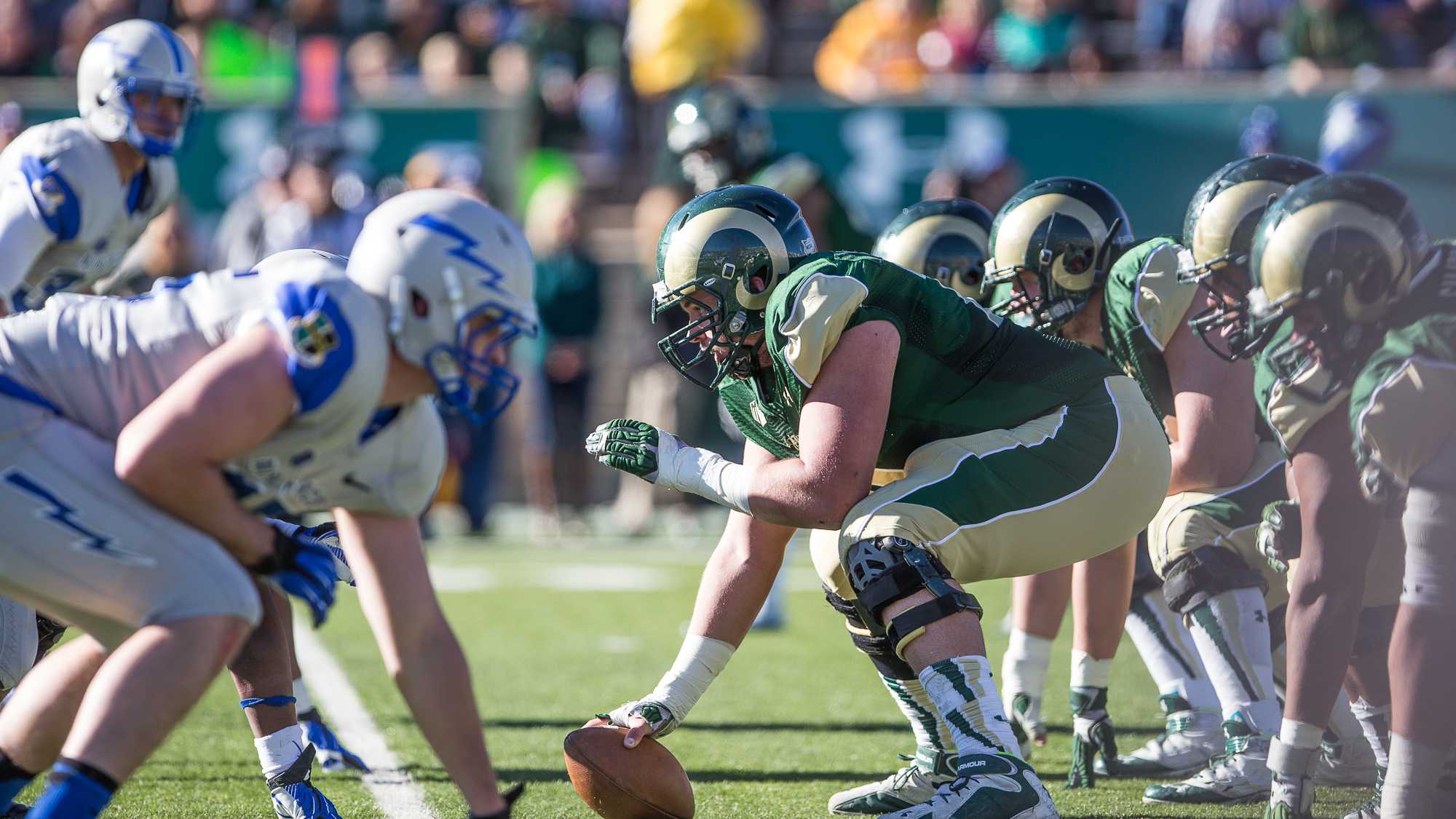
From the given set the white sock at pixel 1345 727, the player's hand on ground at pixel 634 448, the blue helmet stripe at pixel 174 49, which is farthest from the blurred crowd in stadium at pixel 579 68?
the player's hand on ground at pixel 634 448

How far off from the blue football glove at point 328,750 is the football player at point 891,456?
3.73 ft

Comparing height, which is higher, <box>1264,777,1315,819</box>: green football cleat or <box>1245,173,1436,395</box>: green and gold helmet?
<box>1245,173,1436,395</box>: green and gold helmet

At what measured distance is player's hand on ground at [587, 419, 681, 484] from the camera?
405 cm

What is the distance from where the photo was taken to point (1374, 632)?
4.23 m

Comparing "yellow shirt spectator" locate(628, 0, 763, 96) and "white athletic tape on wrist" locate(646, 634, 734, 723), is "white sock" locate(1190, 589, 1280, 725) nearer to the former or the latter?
"white athletic tape on wrist" locate(646, 634, 734, 723)

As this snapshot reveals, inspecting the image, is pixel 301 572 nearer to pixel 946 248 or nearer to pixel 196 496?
pixel 196 496

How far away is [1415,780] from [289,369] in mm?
2445

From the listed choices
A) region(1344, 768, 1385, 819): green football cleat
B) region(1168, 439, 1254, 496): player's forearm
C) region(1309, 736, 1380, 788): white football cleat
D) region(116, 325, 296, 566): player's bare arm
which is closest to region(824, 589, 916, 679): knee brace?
region(1168, 439, 1254, 496): player's forearm

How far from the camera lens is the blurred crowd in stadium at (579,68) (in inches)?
453

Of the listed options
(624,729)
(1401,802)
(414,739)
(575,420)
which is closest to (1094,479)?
(1401,802)

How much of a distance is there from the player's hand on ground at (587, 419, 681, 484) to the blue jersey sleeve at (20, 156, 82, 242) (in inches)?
77.9

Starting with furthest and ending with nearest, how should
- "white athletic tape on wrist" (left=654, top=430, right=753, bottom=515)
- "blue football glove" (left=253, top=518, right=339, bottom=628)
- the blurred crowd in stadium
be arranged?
1. the blurred crowd in stadium
2. "white athletic tape on wrist" (left=654, top=430, right=753, bottom=515)
3. "blue football glove" (left=253, top=518, right=339, bottom=628)

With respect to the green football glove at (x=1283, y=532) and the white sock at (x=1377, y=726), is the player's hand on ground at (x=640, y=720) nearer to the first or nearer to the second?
the green football glove at (x=1283, y=532)

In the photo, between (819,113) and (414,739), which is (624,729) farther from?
(819,113)
